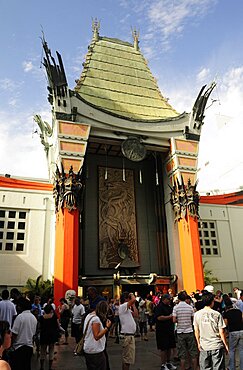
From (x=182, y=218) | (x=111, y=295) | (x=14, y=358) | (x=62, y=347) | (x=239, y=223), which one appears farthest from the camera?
(x=239, y=223)

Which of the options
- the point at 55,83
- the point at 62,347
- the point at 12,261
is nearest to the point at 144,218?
the point at 12,261

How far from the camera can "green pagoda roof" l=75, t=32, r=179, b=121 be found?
70.5ft

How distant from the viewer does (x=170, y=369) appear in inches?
231

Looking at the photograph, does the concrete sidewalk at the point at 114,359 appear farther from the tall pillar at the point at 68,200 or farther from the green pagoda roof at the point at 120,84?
the green pagoda roof at the point at 120,84

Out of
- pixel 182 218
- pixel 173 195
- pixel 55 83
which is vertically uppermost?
pixel 55 83

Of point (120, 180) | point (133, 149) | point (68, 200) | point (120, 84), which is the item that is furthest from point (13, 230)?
point (120, 84)

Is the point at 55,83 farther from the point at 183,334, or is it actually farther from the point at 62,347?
the point at 183,334

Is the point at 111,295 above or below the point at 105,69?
below

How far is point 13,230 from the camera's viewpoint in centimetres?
1892

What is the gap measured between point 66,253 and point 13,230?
4.90 m

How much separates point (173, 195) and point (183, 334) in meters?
14.9

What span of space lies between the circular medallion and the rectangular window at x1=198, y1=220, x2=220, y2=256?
7.24 metres

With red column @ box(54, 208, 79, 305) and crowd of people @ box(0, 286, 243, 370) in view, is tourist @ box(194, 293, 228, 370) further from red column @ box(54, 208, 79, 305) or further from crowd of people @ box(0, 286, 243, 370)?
red column @ box(54, 208, 79, 305)

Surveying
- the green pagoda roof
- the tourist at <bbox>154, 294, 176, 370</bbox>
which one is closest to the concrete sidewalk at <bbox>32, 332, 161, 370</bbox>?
the tourist at <bbox>154, 294, 176, 370</bbox>
